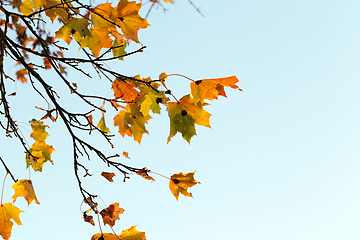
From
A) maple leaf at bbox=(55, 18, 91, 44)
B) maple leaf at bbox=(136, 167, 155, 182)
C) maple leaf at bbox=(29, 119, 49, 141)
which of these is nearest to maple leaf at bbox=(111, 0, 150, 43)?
maple leaf at bbox=(55, 18, 91, 44)

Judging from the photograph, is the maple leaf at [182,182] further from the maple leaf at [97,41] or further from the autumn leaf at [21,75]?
the autumn leaf at [21,75]

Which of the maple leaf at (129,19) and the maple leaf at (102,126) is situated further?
the maple leaf at (102,126)

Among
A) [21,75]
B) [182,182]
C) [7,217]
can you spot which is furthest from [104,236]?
[21,75]

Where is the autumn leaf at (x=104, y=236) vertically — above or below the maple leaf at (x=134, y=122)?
below

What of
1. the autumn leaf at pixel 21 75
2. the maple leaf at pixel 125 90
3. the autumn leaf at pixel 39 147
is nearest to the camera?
the maple leaf at pixel 125 90

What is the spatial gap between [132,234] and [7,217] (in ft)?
Result: 2.86

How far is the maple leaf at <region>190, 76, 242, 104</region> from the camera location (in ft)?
5.19

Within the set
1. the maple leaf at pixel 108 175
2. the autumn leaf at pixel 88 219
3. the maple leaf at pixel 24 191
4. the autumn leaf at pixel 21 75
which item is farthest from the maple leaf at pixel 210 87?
the autumn leaf at pixel 21 75

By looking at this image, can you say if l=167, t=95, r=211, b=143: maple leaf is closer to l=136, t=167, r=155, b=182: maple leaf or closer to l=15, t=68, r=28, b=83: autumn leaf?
l=136, t=167, r=155, b=182: maple leaf

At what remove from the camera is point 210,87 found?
1.61m

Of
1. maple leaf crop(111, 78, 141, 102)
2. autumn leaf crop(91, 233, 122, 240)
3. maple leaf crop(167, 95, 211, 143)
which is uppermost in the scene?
maple leaf crop(111, 78, 141, 102)

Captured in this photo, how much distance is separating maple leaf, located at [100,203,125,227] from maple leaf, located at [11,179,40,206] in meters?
0.51

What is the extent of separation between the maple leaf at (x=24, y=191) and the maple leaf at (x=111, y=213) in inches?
20.2

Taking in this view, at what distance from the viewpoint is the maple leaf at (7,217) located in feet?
6.23
